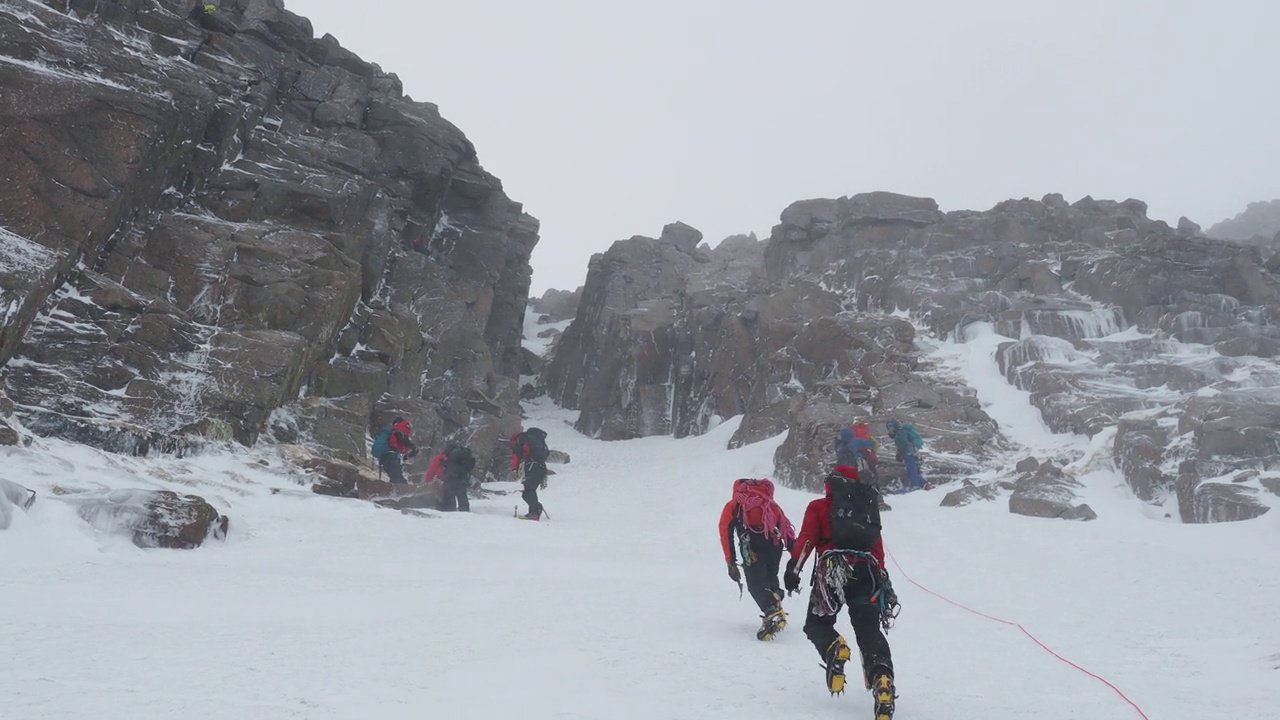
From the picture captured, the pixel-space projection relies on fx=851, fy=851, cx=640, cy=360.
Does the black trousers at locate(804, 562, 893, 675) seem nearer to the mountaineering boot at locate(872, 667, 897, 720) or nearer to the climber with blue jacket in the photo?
the mountaineering boot at locate(872, 667, 897, 720)

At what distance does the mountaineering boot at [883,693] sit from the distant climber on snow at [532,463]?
1375cm

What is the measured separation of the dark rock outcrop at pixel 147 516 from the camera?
34.3 ft

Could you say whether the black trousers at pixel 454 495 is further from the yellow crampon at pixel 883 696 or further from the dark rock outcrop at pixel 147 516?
the yellow crampon at pixel 883 696

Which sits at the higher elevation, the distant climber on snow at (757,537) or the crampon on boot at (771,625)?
the distant climber on snow at (757,537)

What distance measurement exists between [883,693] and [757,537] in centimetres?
374

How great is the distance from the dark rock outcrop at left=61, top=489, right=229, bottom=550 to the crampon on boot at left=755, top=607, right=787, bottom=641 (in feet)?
23.6

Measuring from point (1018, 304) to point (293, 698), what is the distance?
136 ft

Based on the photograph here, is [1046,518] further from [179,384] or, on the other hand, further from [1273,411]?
[179,384]

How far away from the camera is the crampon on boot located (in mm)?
8852

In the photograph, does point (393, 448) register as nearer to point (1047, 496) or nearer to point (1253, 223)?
point (1047, 496)

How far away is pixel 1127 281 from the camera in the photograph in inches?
1565

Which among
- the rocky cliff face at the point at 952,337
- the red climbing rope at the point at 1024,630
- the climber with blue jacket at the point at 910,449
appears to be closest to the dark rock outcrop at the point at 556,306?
the rocky cliff face at the point at 952,337

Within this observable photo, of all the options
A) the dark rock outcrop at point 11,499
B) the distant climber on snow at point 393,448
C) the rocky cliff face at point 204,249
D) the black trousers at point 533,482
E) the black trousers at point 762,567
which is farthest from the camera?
the distant climber on snow at point 393,448

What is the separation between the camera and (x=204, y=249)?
23.5 meters
